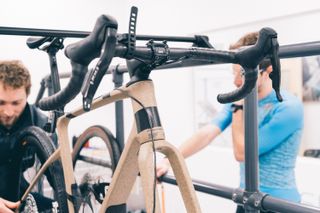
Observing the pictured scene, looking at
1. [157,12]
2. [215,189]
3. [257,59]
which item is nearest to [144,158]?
[257,59]

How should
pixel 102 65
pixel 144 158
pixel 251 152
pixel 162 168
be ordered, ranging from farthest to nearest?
1. pixel 162 168
2. pixel 251 152
3. pixel 144 158
4. pixel 102 65

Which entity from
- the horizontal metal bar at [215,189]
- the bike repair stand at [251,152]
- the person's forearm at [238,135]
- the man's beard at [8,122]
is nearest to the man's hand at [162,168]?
the horizontal metal bar at [215,189]

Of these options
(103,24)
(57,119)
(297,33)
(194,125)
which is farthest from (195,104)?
(103,24)

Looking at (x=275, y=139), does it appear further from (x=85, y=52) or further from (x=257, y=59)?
(x=85, y=52)

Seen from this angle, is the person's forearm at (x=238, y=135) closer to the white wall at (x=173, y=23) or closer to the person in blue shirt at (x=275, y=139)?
the person in blue shirt at (x=275, y=139)

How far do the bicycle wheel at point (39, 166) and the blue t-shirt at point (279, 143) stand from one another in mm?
737

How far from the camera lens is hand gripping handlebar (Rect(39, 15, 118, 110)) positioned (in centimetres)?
60

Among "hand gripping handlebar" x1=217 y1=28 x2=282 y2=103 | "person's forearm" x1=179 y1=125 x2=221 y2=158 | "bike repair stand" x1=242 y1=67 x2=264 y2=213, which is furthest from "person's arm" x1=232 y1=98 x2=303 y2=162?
"hand gripping handlebar" x1=217 y1=28 x2=282 y2=103

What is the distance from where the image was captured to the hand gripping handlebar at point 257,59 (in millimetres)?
763

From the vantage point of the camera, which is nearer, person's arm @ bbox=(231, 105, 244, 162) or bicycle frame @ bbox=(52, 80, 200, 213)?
bicycle frame @ bbox=(52, 80, 200, 213)

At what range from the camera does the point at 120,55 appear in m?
0.64

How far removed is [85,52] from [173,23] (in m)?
2.87

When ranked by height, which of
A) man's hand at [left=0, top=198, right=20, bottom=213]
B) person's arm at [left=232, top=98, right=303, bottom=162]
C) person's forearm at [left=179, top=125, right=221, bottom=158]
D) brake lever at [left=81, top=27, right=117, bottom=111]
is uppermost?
brake lever at [left=81, top=27, right=117, bottom=111]

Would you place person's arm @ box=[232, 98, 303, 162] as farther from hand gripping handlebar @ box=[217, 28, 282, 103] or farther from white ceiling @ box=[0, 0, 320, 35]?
white ceiling @ box=[0, 0, 320, 35]
